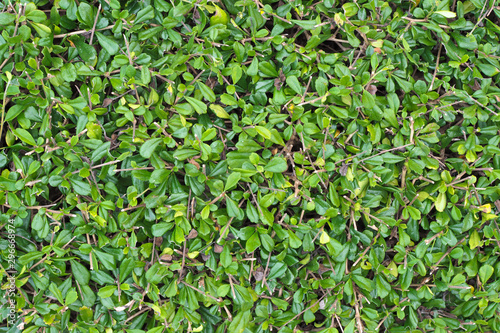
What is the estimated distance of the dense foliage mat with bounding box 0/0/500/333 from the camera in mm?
1353

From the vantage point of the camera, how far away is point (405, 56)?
60.3 inches

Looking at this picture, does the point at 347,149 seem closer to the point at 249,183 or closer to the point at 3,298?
the point at 249,183

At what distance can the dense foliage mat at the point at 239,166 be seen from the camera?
1.35 m

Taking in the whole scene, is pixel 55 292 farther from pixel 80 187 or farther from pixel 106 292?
pixel 80 187

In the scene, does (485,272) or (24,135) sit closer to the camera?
(24,135)

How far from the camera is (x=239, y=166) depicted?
53.6 inches

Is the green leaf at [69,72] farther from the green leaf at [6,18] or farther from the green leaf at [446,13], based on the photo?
the green leaf at [446,13]

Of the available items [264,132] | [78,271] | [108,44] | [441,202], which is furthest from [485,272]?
[108,44]

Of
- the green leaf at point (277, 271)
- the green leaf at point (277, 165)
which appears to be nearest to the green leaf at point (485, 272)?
the green leaf at point (277, 271)

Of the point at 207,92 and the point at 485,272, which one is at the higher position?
the point at 207,92

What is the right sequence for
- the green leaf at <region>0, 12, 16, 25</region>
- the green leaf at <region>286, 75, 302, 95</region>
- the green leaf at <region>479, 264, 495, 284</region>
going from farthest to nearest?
the green leaf at <region>479, 264, 495, 284</region> < the green leaf at <region>286, 75, 302, 95</region> < the green leaf at <region>0, 12, 16, 25</region>

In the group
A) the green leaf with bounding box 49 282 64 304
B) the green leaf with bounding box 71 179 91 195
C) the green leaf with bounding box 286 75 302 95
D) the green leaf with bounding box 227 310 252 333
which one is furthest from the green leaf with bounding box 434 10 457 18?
the green leaf with bounding box 49 282 64 304

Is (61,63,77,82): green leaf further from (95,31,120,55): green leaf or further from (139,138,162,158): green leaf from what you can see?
(139,138,162,158): green leaf

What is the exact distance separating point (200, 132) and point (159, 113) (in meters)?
0.18
